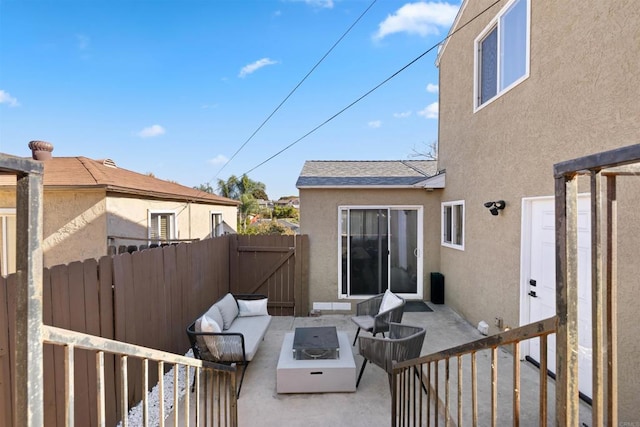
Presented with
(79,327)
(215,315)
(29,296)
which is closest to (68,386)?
(29,296)

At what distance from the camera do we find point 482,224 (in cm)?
577

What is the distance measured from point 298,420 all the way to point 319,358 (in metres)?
0.85

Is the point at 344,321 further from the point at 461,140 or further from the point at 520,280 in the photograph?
the point at 461,140

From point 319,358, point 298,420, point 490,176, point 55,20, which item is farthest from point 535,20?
point 55,20

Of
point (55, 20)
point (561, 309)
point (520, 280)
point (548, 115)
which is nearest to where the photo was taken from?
point (561, 309)

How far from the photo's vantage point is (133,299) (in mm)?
3775

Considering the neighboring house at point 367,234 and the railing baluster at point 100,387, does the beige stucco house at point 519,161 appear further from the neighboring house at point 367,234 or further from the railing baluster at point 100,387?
the railing baluster at point 100,387

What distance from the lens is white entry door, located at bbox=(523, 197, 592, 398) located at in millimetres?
3529

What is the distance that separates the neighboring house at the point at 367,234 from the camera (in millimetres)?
7477

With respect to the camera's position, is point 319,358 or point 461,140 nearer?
point 319,358

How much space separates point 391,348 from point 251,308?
284cm

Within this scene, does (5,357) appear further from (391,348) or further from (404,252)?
(404,252)

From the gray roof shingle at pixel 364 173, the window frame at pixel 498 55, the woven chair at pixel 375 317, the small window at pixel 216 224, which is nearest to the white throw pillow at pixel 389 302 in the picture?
the woven chair at pixel 375 317

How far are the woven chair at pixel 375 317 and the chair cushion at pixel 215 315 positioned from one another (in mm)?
2221
